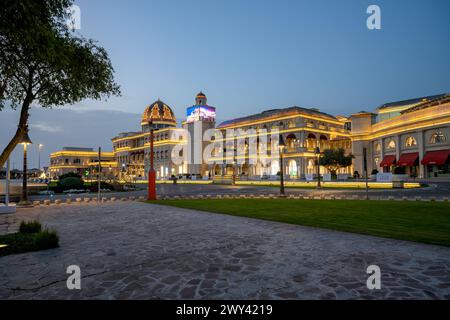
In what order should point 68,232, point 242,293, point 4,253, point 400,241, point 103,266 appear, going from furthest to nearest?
point 68,232 < point 400,241 < point 4,253 < point 103,266 < point 242,293

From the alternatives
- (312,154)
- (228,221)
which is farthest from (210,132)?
(228,221)

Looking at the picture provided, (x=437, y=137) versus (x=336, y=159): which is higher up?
(x=437, y=137)

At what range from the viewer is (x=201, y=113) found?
104 m

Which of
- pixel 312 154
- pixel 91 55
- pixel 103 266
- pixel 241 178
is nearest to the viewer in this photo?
pixel 103 266

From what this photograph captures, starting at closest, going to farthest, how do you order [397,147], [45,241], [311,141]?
[45,241] < [397,147] < [311,141]

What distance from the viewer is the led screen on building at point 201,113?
4092 inches

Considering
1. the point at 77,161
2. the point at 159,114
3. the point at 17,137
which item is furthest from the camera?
the point at 77,161

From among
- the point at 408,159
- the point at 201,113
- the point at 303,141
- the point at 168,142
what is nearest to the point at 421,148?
the point at 408,159

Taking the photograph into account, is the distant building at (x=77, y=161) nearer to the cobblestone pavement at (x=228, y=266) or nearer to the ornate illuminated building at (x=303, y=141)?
the ornate illuminated building at (x=303, y=141)

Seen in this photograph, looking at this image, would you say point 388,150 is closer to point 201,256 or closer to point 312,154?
point 312,154

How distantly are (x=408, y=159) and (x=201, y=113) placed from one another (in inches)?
2734

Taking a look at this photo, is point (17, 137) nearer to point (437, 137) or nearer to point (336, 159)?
point (336, 159)

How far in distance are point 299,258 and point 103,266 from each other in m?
3.99

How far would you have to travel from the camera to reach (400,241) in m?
7.40
